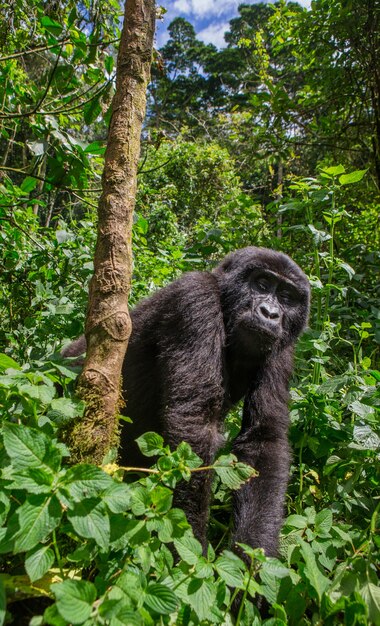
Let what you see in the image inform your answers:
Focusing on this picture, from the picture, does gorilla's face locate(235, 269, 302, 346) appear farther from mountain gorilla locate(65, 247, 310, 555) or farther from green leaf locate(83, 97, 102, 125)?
green leaf locate(83, 97, 102, 125)

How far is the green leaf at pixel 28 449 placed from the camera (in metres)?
1.12

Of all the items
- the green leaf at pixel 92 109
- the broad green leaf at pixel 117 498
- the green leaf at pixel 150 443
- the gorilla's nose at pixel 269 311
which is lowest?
the broad green leaf at pixel 117 498

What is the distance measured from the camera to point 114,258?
73.0 inches

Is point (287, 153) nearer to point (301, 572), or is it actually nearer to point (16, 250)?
point (16, 250)

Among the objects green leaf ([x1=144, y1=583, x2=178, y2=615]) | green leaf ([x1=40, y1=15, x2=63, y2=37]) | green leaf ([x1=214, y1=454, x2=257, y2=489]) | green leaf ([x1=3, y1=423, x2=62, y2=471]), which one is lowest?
green leaf ([x1=144, y1=583, x2=178, y2=615])

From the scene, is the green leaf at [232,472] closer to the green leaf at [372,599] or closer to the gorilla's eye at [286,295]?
the green leaf at [372,599]

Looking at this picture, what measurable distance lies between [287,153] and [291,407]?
467 centimetres

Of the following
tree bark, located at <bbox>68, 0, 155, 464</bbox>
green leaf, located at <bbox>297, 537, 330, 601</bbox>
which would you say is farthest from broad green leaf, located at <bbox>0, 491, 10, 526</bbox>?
green leaf, located at <bbox>297, 537, 330, 601</bbox>

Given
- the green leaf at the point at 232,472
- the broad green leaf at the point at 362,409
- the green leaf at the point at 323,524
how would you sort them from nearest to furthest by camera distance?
1. the green leaf at the point at 232,472
2. the green leaf at the point at 323,524
3. the broad green leaf at the point at 362,409

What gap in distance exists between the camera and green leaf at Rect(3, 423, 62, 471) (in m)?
1.12

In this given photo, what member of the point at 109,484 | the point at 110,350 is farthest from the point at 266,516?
the point at 109,484

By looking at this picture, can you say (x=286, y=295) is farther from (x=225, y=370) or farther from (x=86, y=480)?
(x=86, y=480)

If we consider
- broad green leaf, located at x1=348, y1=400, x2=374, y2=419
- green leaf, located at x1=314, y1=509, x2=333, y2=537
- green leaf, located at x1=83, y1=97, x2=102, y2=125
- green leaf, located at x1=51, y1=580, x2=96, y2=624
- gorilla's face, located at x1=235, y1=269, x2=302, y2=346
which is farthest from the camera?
green leaf, located at x1=83, y1=97, x2=102, y2=125

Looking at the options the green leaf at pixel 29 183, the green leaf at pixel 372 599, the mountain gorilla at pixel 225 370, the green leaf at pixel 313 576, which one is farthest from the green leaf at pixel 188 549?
the green leaf at pixel 29 183
